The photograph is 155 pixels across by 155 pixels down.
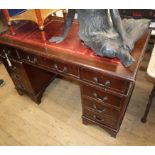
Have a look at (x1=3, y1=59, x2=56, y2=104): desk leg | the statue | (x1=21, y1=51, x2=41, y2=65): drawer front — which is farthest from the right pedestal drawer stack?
(x1=3, y1=59, x2=56, y2=104): desk leg

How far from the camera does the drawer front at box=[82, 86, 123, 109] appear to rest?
985 millimetres

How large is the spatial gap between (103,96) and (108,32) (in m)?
0.40

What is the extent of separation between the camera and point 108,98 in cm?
102

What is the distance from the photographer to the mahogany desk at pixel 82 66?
2.93 ft

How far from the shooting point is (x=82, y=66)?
3.00 feet

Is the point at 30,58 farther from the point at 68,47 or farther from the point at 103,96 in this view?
the point at 103,96

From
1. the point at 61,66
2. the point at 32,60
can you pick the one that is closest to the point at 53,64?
the point at 61,66

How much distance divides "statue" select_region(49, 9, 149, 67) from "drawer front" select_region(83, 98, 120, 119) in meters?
0.37

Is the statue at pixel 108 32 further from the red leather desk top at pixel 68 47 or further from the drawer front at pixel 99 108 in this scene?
the drawer front at pixel 99 108

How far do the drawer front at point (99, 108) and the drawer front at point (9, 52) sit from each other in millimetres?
619

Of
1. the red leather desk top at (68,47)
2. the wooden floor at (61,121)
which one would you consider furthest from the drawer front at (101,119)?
the red leather desk top at (68,47)

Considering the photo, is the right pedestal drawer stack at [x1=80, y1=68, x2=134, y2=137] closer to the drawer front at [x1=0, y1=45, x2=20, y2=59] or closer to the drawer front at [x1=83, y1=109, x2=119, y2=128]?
the drawer front at [x1=83, y1=109, x2=119, y2=128]

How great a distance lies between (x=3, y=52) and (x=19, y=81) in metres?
0.34
